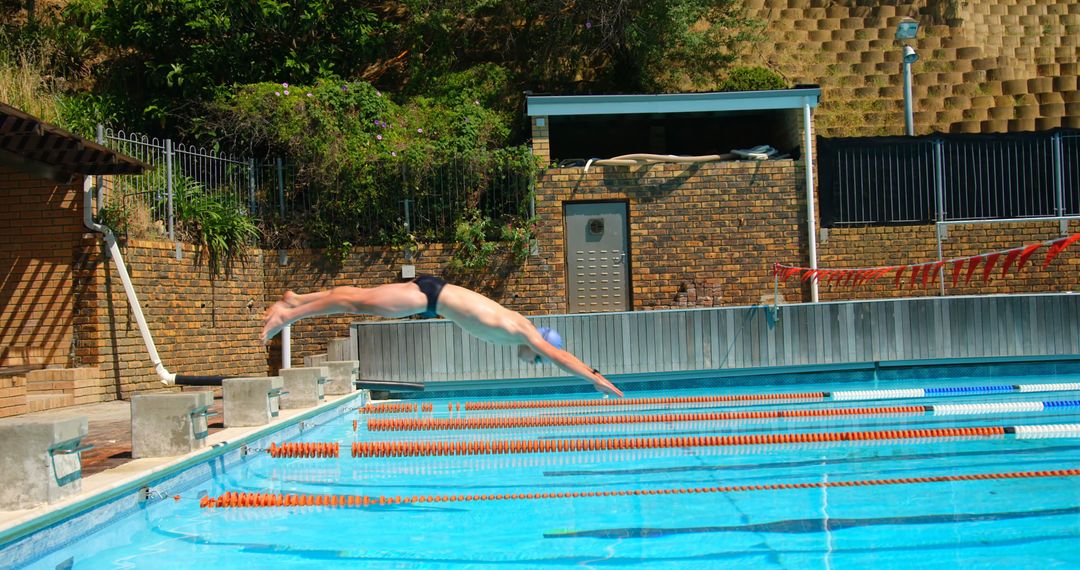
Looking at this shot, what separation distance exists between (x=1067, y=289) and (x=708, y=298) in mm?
6442

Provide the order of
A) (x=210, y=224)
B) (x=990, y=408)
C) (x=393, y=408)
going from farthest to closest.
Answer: (x=210, y=224)
(x=393, y=408)
(x=990, y=408)

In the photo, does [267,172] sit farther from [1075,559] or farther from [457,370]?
[1075,559]

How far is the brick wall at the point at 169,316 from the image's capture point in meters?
11.9

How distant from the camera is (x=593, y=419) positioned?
10.9m

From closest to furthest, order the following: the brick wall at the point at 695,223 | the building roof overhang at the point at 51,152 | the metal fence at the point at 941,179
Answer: the building roof overhang at the point at 51,152 → the brick wall at the point at 695,223 → the metal fence at the point at 941,179

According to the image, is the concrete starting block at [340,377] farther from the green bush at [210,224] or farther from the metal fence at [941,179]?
the metal fence at [941,179]

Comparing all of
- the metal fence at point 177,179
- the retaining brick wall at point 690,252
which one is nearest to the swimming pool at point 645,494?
the metal fence at point 177,179

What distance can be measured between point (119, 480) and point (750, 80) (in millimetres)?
16285

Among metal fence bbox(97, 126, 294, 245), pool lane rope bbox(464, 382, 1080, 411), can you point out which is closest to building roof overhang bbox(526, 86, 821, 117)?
metal fence bbox(97, 126, 294, 245)

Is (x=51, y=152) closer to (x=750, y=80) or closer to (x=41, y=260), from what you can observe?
(x=41, y=260)

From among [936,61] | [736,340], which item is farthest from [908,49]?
[936,61]

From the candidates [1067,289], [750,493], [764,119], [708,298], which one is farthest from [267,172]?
[1067,289]

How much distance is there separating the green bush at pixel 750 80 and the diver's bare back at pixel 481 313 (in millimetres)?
14514

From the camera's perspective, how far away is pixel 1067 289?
16234 mm
